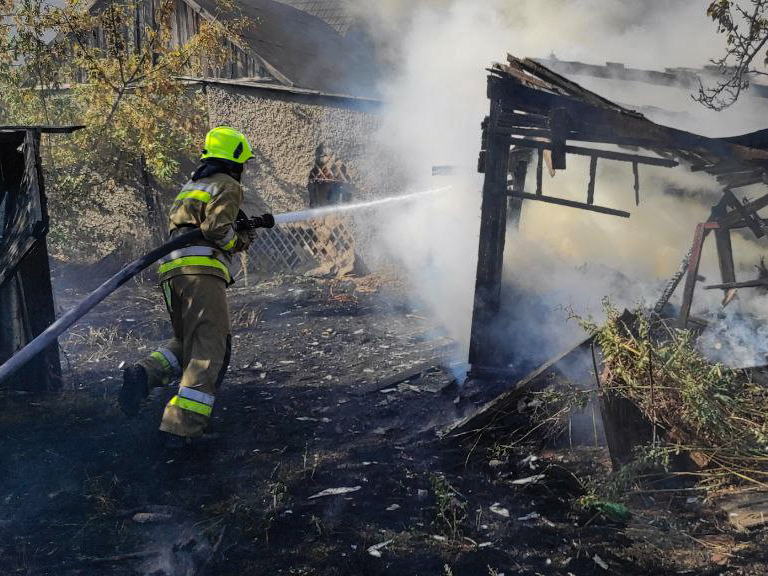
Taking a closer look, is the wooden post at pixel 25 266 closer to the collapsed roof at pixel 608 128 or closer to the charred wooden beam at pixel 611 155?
the collapsed roof at pixel 608 128

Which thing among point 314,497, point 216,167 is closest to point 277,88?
point 216,167

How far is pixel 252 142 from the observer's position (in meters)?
11.3

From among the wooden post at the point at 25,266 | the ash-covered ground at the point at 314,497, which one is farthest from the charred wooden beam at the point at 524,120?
the wooden post at the point at 25,266

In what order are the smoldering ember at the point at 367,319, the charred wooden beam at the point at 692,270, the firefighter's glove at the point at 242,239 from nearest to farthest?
1. the smoldering ember at the point at 367,319
2. the firefighter's glove at the point at 242,239
3. the charred wooden beam at the point at 692,270

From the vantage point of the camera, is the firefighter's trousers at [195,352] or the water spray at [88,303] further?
the firefighter's trousers at [195,352]

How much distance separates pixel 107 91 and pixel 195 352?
23.3 ft

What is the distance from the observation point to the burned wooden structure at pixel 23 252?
16.3ft

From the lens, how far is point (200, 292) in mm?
4707

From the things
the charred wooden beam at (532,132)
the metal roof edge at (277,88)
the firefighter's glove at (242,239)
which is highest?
the metal roof edge at (277,88)

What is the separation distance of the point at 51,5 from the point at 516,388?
8446mm

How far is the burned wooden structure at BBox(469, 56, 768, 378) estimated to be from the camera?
5266 mm

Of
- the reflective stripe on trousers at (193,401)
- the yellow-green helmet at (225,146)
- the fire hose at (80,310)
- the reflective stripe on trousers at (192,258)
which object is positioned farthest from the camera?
the yellow-green helmet at (225,146)

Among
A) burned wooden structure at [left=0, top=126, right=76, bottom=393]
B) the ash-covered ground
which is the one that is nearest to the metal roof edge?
the ash-covered ground

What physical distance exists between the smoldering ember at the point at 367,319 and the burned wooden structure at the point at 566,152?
0.03m
